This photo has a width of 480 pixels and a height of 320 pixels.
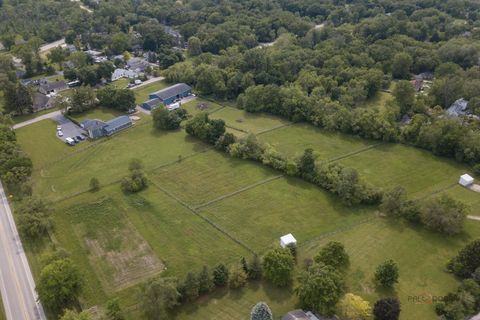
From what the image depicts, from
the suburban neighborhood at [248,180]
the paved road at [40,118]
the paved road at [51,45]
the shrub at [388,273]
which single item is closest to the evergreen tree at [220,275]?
the suburban neighborhood at [248,180]

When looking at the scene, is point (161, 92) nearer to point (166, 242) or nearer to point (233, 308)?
point (166, 242)

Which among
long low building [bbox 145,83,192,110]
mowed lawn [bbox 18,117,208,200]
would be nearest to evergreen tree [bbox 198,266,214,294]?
mowed lawn [bbox 18,117,208,200]

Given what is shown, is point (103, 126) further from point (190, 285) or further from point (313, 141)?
point (190, 285)

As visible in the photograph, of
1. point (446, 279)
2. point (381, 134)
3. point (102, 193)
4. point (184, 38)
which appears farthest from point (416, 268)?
point (184, 38)

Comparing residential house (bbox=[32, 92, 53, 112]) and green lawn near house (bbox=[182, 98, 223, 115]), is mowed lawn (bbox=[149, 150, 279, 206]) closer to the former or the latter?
green lawn near house (bbox=[182, 98, 223, 115])

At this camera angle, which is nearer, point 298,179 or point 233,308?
point 233,308

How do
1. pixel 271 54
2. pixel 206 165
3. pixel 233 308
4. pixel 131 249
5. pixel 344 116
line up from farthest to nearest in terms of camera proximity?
pixel 271 54 < pixel 344 116 < pixel 206 165 < pixel 131 249 < pixel 233 308

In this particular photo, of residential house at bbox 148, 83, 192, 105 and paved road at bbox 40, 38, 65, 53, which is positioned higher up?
residential house at bbox 148, 83, 192, 105
